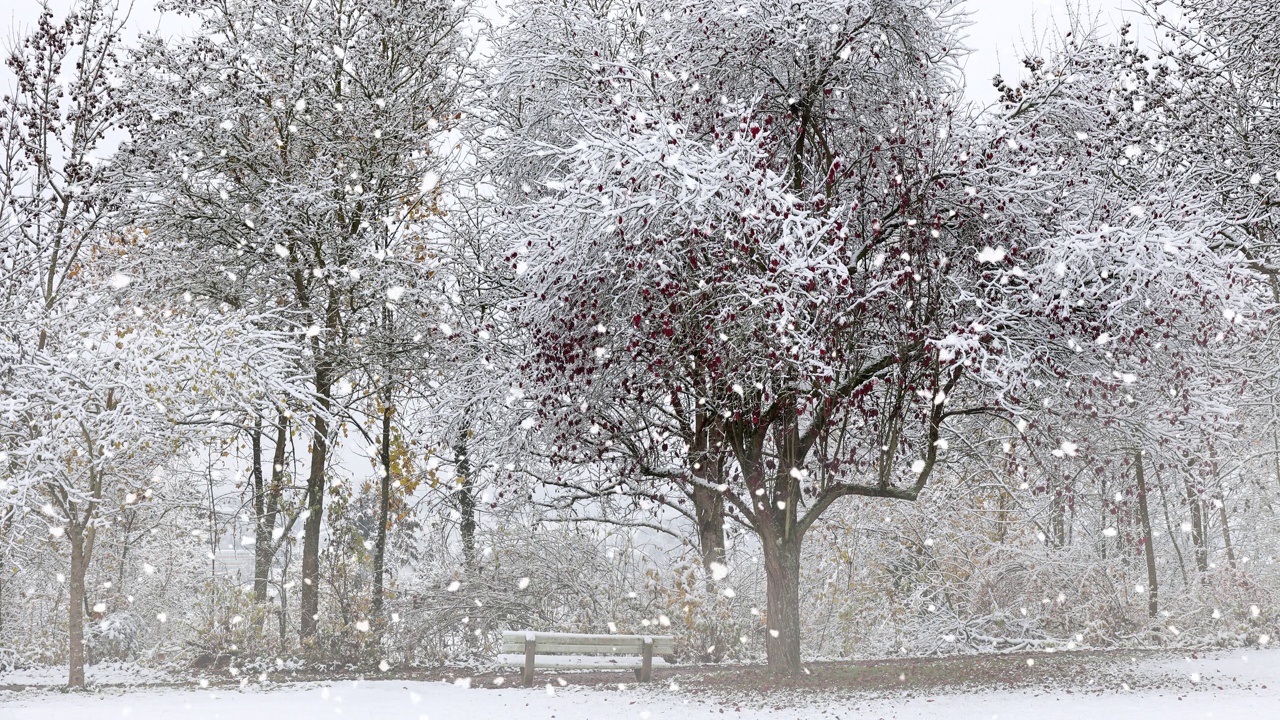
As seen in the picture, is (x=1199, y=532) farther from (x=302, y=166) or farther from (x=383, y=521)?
(x=302, y=166)

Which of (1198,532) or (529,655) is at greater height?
(1198,532)

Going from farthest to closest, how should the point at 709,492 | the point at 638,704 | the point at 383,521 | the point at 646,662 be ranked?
the point at 383,521
the point at 709,492
the point at 646,662
the point at 638,704

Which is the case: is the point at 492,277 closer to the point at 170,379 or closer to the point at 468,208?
the point at 468,208

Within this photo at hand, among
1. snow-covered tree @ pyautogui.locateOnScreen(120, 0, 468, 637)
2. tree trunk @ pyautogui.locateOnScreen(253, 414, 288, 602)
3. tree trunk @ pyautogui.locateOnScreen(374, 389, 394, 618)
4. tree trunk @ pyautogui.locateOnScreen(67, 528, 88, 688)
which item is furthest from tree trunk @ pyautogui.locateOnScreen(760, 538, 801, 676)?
tree trunk @ pyautogui.locateOnScreen(67, 528, 88, 688)

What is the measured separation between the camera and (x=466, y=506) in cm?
1392

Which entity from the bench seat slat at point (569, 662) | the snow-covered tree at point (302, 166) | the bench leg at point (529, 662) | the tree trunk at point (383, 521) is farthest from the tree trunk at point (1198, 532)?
the snow-covered tree at point (302, 166)

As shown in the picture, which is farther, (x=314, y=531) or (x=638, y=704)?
(x=314, y=531)

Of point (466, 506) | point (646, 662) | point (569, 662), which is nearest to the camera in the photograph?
point (569, 662)

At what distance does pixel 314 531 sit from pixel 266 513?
0.93m

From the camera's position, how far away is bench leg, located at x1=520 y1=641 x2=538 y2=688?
33.2 ft

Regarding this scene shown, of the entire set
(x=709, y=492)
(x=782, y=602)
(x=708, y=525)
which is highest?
(x=709, y=492)

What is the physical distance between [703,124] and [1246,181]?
21.4 ft

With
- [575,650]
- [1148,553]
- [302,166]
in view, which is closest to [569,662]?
[575,650]

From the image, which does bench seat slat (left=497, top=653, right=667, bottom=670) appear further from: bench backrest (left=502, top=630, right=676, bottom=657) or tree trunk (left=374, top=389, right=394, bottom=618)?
tree trunk (left=374, top=389, right=394, bottom=618)
